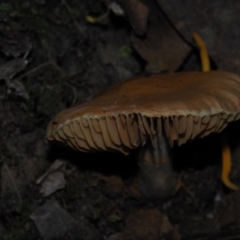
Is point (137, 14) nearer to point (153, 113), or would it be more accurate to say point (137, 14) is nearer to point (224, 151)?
point (224, 151)

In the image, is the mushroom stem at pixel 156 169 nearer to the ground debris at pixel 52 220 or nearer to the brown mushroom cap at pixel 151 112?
the brown mushroom cap at pixel 151 112

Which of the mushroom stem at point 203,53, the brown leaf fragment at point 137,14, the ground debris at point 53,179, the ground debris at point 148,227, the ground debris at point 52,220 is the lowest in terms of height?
the ground debris at point 148,227

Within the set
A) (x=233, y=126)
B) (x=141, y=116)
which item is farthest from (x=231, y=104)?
(x=233, y=126)

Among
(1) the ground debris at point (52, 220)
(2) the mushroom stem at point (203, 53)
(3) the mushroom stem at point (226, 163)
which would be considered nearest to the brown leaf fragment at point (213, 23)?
(2) the mushroom stem at point (203, 53)

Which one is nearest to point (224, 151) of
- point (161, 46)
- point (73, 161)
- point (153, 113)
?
point (161, 46)

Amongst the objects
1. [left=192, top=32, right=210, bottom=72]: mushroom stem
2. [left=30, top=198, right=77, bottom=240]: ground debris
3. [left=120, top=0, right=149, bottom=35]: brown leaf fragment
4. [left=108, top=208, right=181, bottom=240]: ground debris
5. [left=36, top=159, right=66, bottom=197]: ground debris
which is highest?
[left=120, top=0, right=149, bottom=35]: brown leaf fragment

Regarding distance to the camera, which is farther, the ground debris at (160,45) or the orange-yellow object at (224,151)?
the ground debris at (160,45)

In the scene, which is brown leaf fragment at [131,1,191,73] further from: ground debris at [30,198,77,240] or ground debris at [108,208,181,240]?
ground debris at [30,198,77,240]

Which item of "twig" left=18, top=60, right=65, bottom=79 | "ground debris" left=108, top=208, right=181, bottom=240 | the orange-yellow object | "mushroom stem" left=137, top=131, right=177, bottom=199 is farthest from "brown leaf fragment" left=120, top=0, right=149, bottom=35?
"ground debris" left=108, top=208, right=181, bottom=240
